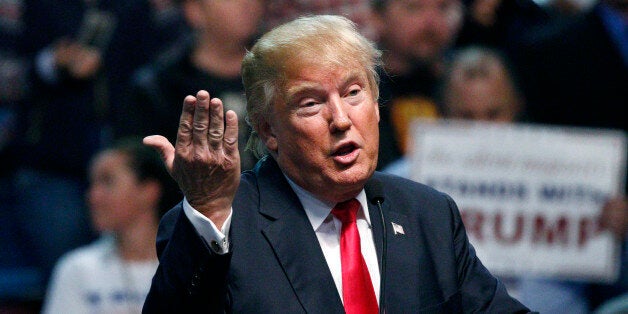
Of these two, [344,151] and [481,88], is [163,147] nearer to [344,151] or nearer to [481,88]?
[344,151]

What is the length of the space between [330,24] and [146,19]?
3.34 meters

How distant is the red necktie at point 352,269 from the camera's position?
2.29 metres

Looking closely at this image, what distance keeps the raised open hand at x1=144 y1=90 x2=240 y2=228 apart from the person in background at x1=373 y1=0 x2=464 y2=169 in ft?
11.6

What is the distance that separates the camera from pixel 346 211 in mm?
2418

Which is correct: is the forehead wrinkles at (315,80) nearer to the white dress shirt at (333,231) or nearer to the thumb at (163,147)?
the white dress shirt at (333,231)

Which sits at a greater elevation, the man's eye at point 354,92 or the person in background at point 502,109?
the man's eye at point 354,92

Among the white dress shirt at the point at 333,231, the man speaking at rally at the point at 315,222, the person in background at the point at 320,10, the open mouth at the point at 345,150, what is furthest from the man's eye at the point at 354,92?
the person in background at the point at 320,10

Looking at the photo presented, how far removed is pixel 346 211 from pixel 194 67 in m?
3.14

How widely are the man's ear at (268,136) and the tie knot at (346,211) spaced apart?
20cm

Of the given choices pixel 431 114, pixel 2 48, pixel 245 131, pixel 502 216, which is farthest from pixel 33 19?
pixel 502 216

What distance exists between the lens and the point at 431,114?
5641 millimetres

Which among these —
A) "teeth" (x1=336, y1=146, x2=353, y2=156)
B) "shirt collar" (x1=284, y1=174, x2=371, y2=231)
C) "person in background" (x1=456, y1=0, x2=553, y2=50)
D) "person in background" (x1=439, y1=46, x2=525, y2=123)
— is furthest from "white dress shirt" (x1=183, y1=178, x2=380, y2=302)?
"person in background" (x1=456, y1=0, x2=553, y2=50)

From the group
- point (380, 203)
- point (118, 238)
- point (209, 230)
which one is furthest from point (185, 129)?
point (118, 238)

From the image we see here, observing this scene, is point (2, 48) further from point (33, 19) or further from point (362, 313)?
point (362, 313)
